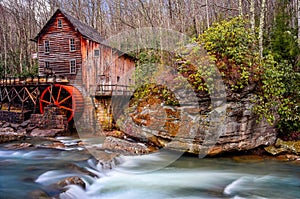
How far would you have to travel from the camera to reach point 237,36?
9.57m

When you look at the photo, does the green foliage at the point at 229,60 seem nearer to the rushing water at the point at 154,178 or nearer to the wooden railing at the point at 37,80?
the rushing water at the point at 154,178

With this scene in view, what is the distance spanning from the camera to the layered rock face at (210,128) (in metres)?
8.38

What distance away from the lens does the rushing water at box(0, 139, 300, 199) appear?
6.02 meters

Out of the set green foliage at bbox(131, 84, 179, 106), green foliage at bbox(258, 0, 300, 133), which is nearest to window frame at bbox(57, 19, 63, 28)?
green foliage at bbox(131, 84, 179, 106)

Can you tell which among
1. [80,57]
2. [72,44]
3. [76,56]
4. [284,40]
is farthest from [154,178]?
[72,44]

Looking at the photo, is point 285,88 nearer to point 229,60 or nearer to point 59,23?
point 229,60

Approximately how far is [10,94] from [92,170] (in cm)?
1526

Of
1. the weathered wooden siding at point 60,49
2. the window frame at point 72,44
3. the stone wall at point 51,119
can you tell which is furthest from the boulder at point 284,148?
the window frame at point 72,44

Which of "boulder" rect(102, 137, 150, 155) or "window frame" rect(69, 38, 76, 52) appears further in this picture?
"window frame" rect(69, 38, 76, 52)

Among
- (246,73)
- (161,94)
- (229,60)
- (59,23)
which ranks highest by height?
(59,23)

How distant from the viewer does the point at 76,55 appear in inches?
672

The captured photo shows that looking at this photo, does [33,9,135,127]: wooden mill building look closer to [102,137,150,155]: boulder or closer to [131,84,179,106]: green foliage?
[131,84,179,106]: green foliage

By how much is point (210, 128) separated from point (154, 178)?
8.52 ft

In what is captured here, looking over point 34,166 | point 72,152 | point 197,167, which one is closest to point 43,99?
point 72,152
